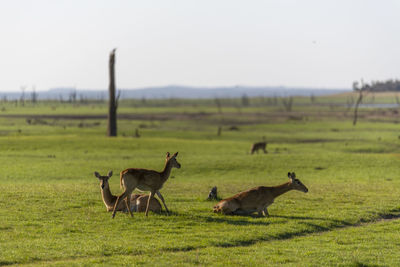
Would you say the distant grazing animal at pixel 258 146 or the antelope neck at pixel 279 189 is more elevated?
the antelope neck at pixel 279 189

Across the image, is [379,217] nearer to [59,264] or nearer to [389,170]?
[59,264]

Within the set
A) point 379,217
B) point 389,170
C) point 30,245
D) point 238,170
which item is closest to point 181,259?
point 30,245

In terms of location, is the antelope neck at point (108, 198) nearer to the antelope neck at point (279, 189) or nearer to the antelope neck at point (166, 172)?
the antelope neck at point (166, 172)

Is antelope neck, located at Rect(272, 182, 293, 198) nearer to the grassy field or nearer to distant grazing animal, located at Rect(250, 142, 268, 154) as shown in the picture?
the grassy field

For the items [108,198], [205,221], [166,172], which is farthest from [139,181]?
[205,221]

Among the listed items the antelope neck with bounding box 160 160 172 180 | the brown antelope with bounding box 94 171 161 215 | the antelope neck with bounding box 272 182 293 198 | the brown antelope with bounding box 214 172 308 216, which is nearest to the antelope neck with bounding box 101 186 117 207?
the brown antelope with bounding box 94 171 161 215

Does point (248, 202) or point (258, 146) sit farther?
point (258, 146)

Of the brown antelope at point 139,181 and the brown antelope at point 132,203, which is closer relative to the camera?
the brown antelope at point 139,181

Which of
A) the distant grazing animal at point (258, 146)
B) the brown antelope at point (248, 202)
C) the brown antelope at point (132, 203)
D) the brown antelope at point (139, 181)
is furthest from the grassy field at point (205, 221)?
the distant grazing animal at point (258, 146)

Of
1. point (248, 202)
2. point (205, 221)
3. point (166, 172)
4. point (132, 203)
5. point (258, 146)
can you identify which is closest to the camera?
point (205, 221)

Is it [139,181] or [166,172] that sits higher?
[166,172]

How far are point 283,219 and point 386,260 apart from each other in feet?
15.9

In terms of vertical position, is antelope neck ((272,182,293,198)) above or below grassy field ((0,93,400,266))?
above

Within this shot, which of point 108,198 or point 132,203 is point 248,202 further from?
point 108,198
